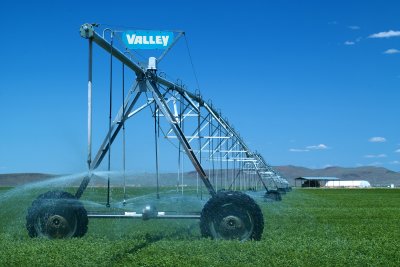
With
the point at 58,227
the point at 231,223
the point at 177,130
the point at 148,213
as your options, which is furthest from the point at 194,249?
the point at 177,130

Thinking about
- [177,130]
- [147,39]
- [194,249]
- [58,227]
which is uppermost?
[147,39]

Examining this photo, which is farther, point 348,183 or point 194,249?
point 348,183

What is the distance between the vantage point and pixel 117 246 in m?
10.4

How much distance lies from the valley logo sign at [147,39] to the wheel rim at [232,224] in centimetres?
345

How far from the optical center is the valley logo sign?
1235cm

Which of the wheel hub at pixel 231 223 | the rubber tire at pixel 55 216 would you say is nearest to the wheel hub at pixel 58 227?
the rubber tire at pixel 55 216

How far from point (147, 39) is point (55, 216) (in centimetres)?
371

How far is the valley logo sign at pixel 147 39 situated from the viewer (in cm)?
1235

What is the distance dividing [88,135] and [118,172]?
1167 millimetres

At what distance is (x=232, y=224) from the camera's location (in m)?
11.2

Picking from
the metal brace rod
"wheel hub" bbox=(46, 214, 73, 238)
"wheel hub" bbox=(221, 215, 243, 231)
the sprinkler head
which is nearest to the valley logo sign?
the metal brace rod

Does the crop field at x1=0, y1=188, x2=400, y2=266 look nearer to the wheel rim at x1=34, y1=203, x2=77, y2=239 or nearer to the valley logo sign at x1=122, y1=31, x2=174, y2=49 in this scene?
the wheel rim at x1=34, y1=203, x2=77, y2=239

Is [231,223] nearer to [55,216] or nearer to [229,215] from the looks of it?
[229,215]

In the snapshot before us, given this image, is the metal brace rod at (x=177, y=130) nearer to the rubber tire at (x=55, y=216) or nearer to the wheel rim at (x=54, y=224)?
the rubber tire at (x=55, y=216)
